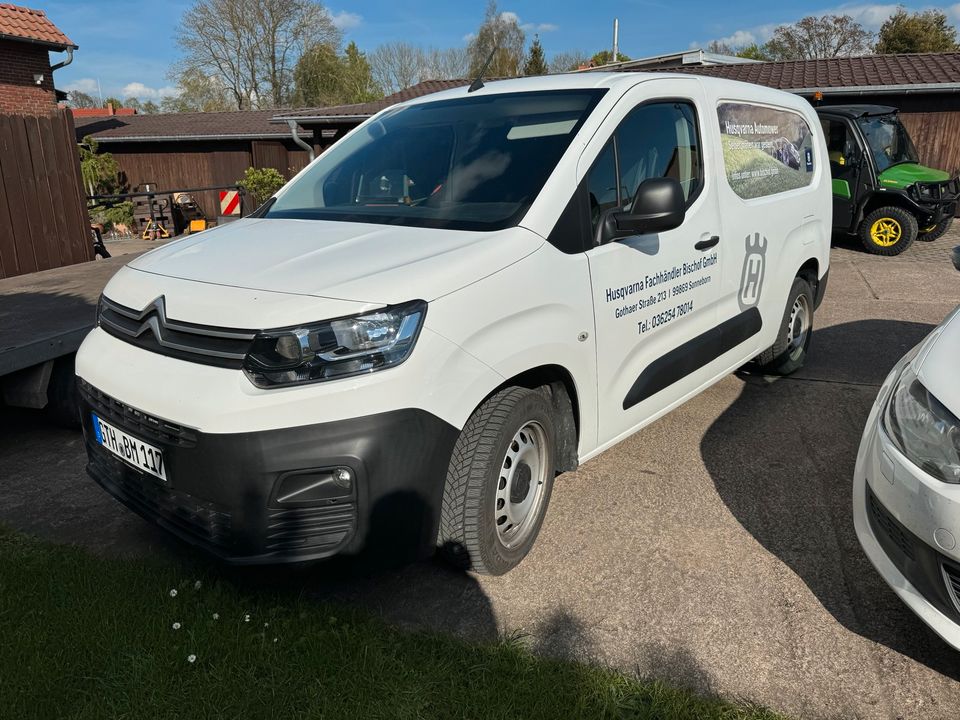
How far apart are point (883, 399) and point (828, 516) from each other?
3.24ft

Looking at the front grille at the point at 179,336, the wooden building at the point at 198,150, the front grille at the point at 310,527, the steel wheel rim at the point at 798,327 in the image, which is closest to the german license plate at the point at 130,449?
the front grille at the point at 179,336

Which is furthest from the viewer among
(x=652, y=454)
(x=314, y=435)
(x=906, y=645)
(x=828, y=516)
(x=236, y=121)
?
(x=236, y=121)

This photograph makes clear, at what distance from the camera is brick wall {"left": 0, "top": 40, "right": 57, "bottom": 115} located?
1553 cm

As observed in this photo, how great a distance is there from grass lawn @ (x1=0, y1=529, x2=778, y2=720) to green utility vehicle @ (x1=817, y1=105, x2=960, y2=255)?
35.9 ft

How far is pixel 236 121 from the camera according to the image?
86.1 feet

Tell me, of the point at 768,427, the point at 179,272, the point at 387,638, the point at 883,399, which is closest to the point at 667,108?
the point at 883,399

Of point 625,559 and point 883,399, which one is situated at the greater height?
point 883,399

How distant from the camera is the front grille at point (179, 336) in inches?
89.9

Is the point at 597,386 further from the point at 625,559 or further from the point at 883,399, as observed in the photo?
the point at 883,399

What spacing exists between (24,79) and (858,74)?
18820mm

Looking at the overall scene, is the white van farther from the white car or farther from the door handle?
the white car

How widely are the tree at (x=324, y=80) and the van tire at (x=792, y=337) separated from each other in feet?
135

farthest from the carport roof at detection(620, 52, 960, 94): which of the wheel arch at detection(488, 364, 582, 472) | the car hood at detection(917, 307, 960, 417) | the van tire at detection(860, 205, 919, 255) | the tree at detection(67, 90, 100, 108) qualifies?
the tree at detection(67, 90, 100, 108)

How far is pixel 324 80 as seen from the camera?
43.2 meters
